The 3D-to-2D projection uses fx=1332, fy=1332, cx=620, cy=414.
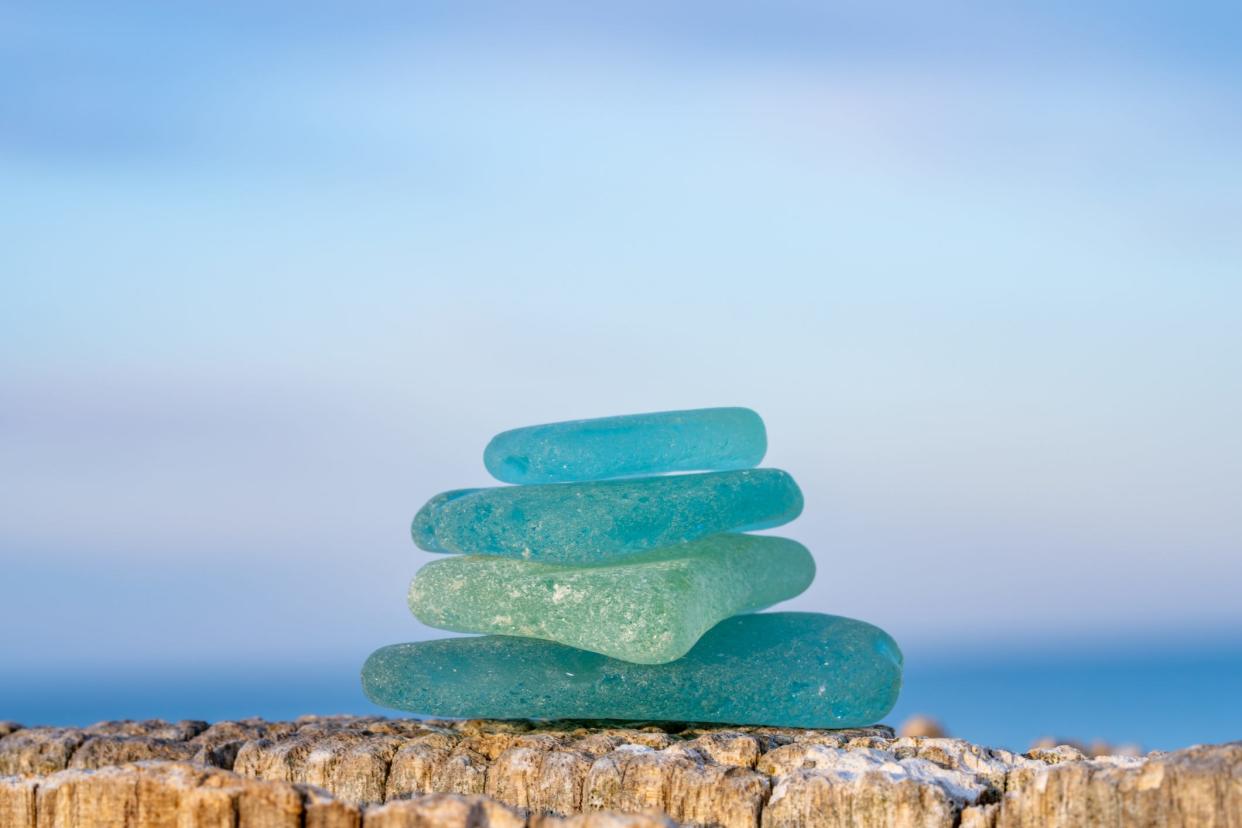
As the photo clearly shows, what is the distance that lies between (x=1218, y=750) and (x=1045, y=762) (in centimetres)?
90

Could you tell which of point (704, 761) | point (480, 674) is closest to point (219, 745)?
point (480, 674)

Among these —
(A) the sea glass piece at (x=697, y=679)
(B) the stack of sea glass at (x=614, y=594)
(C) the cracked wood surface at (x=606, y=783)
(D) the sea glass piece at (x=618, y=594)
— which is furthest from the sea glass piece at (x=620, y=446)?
(C) the cracked wood surface at (x=606, y=783)

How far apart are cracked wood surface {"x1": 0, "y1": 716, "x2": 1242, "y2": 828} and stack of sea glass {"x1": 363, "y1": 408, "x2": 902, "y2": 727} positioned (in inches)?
13.5

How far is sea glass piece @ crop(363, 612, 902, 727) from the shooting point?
474 centimetres

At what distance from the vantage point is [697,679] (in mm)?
4750

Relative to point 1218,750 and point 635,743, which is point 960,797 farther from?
point 635,743

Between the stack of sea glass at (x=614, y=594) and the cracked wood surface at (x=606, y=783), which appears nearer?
the cracked wood surface at (x=606, y=783)

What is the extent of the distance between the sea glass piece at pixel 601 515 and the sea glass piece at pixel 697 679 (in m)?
0.40

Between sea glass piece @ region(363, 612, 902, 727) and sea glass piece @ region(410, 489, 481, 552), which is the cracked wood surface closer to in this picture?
sea glass piece @ region(363, 612, 902, 727)

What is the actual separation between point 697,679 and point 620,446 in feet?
2.88

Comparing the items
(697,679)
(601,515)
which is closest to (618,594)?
(601,515)

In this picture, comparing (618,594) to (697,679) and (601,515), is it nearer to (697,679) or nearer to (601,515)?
(601,515)

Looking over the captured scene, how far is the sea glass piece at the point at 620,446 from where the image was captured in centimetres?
485

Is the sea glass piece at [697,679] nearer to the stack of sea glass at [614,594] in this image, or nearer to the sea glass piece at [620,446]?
the stack of sea glass at [614,594]
